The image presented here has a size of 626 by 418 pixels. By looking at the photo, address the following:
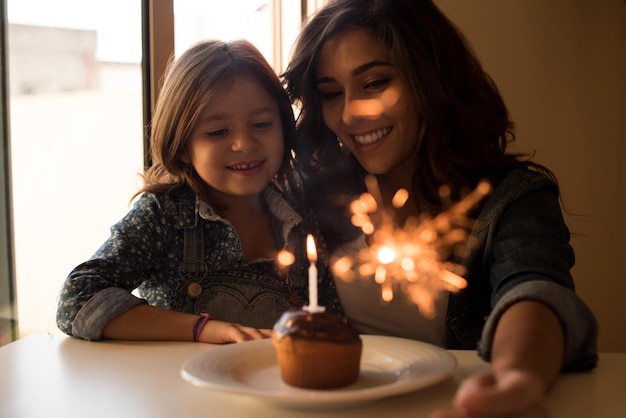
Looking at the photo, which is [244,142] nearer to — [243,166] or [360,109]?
[243,166]

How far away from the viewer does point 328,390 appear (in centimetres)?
80

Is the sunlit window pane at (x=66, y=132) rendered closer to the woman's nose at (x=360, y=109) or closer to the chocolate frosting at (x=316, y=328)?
the woman's nose at (x=360, y=109)

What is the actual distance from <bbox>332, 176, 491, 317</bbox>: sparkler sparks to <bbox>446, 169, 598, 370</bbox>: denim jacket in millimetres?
54

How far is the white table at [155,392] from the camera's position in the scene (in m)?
0.78

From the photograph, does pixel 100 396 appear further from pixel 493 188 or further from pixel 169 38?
pixel 169 38

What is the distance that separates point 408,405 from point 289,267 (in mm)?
735

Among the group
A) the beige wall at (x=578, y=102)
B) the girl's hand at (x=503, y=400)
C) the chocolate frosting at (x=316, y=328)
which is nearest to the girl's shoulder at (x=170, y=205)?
the chocolate frosting at (x=316, y=328)

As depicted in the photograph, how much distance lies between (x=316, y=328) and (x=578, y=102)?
94.9 inches

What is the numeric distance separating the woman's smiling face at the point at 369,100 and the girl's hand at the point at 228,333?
54cm

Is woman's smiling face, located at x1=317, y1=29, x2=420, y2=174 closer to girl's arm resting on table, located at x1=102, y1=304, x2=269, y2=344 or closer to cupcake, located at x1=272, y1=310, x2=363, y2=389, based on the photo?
girl's arm resting on table, located at x1=102, y1=304, x2=269, y2=344

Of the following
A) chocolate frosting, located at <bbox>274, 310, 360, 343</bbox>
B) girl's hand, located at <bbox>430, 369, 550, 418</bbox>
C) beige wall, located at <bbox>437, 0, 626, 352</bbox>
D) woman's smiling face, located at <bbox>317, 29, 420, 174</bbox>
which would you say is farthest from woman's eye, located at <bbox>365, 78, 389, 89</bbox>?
beige wall, located at <bbox>437, 0, 626, 352</bbox>

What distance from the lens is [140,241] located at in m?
1.40

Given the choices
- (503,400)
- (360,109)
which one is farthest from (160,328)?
(503,400)

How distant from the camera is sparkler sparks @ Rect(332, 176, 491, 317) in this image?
140 centimetres
